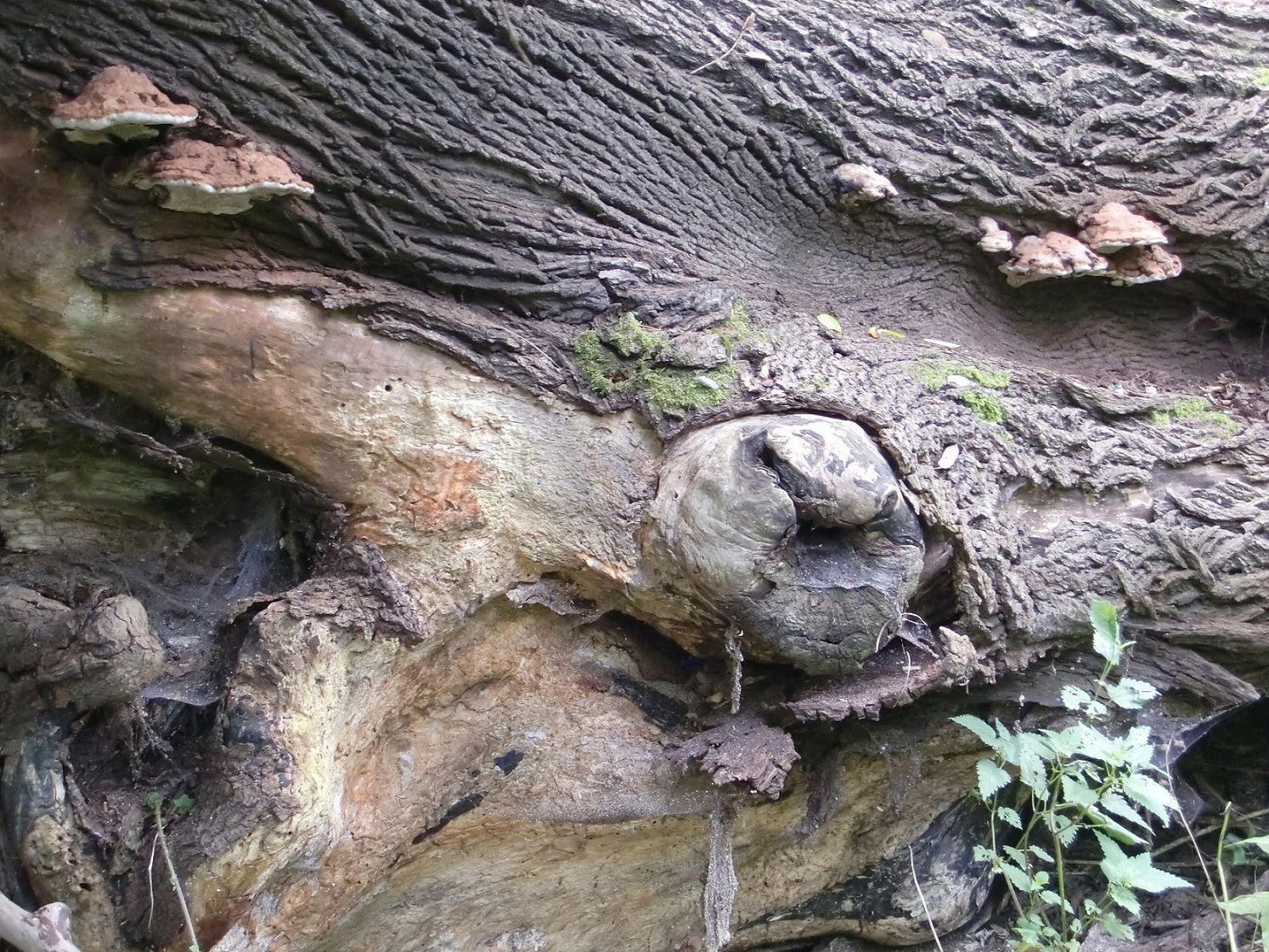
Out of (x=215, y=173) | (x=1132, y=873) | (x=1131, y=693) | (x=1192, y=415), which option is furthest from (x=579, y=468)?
(x=1192, y=415)

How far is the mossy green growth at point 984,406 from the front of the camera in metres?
3.52

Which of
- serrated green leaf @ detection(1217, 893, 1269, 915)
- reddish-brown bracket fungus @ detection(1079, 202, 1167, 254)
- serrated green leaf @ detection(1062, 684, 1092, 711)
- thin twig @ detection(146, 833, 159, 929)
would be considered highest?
reddish-brown bracket fungus @ detection(1079, 202, 1167, 254)

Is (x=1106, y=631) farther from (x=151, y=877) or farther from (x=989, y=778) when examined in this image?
(x=151, y=877)

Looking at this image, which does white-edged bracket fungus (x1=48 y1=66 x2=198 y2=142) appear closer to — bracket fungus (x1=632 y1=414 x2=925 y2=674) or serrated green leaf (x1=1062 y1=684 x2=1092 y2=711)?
bracket fungus (x1=632 y1=414 x2=925 y2=674)

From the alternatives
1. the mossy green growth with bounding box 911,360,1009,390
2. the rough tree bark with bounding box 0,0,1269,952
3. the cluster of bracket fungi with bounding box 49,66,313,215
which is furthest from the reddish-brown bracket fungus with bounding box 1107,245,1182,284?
the cluster of bracket fungi with bounding box 49,66,313,215

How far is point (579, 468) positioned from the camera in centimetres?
308

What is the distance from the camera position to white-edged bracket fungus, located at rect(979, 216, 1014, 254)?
3832 millimetres

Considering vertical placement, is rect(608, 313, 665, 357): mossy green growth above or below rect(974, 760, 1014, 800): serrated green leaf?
above

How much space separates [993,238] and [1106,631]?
1.65 m

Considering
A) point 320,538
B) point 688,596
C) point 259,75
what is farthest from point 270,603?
point 259,75

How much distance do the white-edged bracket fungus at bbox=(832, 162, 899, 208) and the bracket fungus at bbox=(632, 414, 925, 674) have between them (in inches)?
45.5

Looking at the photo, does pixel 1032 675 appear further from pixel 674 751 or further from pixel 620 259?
pixel 620 259

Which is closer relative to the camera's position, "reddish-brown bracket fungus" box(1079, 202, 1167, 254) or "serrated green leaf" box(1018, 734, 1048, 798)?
"serrated green leaf" box(1018, 734, 1048, 798)

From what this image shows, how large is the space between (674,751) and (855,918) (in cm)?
129
